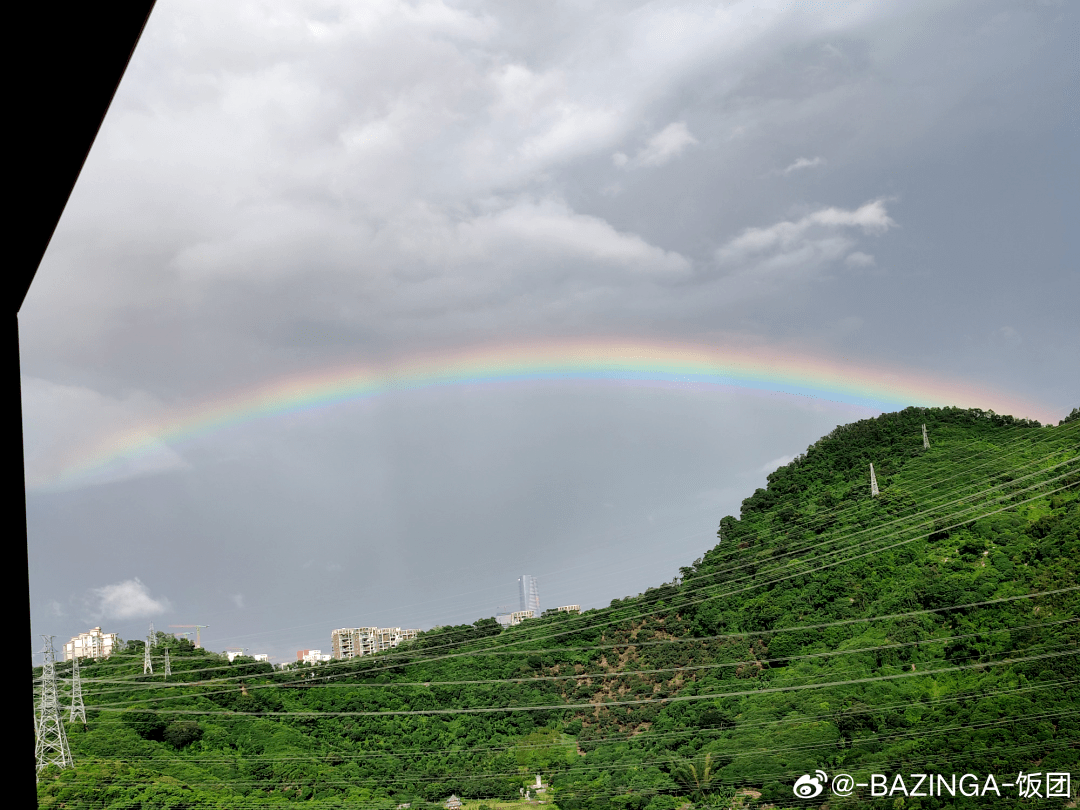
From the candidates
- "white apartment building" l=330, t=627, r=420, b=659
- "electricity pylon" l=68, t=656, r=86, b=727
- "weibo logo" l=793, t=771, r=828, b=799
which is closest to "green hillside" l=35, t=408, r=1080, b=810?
"weibo logo" l=793, t=771, r=828, b=799

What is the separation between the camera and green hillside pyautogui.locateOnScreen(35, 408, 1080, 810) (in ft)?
71.3

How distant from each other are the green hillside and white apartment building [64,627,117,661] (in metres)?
6.29

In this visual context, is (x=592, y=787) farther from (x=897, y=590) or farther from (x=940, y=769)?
(x=897, y=590)

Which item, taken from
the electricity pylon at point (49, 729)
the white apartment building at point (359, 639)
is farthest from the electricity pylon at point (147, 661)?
the white apartment building at point (359, 639)

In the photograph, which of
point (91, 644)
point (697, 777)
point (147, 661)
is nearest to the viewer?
point (697, 777)

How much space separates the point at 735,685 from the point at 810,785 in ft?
21.9

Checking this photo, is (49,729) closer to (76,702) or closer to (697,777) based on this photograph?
(76,702)

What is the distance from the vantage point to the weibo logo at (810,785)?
71.2 ft

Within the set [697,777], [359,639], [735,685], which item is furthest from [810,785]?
[359,639]

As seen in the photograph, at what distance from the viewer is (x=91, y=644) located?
131ft

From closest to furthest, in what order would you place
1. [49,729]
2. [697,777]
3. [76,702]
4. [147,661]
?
[49,729]
[697,777]
[76,702]
[147,661]

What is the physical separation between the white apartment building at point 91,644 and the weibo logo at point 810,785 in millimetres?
28914

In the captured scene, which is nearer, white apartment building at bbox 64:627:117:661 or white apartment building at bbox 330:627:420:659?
white apartment building at bbox 64:627:117:661

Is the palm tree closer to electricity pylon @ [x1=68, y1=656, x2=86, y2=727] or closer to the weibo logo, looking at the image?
the weibo logo
